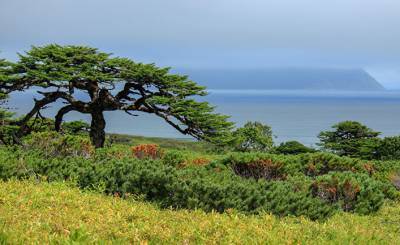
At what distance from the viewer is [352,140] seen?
4672 cm

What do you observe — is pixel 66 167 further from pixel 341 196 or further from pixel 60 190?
pixel 341 196

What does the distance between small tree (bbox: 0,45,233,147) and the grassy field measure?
48.8 ft

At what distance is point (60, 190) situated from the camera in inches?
358

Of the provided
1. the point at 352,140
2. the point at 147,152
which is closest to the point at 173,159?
the point at 147,152

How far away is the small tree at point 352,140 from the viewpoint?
43562 mm

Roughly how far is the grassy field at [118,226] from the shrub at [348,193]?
10.6 feet

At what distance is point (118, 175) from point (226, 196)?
7.77ft

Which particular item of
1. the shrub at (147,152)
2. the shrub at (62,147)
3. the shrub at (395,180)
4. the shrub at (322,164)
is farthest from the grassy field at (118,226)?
the shrub at (395,180)

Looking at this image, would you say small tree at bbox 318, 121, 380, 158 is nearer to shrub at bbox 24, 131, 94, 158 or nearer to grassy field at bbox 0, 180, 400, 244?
shrub at bbox 24, 131, 94, 158

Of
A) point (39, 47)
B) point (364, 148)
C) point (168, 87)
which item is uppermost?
point (39, 47)

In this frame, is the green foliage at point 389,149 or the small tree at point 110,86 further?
the green foliage at point 389,149

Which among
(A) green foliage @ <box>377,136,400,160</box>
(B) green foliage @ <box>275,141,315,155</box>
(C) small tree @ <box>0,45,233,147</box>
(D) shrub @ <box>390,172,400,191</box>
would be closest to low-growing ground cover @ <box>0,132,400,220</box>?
(D) shrub @ <box>390,172,400,191</box>

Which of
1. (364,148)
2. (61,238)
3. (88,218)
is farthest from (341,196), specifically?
(364,148)

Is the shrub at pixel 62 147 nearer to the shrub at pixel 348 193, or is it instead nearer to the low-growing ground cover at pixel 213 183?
the low-growing ground cover at pixel 213 183
